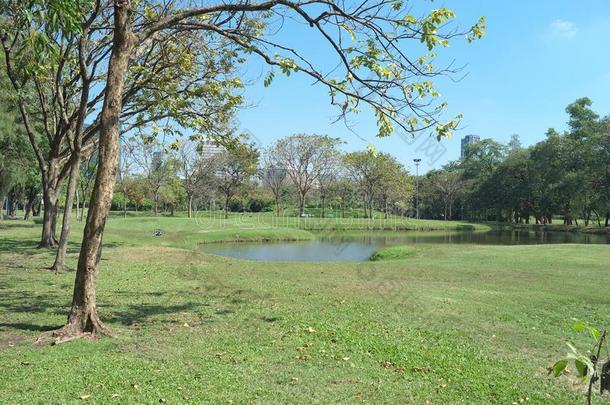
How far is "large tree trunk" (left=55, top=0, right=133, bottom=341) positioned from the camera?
7211mm

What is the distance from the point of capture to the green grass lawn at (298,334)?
218 inches

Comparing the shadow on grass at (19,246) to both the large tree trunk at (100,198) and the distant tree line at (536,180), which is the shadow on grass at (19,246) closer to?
the large tree trunk at (100,198)

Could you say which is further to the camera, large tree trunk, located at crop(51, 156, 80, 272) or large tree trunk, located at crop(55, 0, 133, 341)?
large tree trunk, located at crop(51, 156, 80, 272)

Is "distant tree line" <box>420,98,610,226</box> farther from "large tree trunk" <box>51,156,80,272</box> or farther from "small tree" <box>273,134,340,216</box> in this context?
"large tree trunk" <box>51,156,80,272</box>

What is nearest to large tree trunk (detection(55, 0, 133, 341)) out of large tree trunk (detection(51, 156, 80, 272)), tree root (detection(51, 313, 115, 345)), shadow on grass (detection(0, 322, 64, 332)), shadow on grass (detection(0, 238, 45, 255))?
tree root (detection(51, 313, 115, 345))

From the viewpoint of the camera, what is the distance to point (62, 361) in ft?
20.0

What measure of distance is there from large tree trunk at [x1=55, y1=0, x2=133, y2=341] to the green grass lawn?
0.43 m

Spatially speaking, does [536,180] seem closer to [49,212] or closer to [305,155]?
[305,155]

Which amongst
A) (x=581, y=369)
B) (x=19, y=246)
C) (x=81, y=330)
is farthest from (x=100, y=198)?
(x=19, y=246)

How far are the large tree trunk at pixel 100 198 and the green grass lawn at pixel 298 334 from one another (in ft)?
1.41

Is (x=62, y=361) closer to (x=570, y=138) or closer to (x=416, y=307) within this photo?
(x=416, y=307)

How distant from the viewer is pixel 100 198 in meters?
7.25

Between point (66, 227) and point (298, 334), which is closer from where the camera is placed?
point (298, 334)

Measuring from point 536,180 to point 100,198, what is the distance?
68.5 metres
